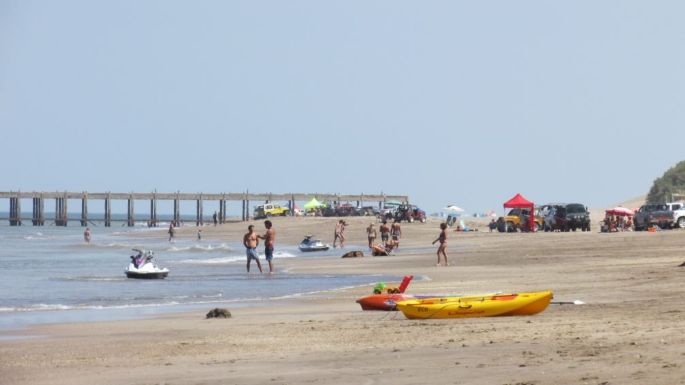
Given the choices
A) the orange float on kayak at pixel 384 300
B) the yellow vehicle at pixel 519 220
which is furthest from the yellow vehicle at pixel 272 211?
the orange float on kayak at pixel 384 300

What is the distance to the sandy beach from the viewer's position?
10.9 metres

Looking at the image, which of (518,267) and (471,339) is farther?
(518,267)

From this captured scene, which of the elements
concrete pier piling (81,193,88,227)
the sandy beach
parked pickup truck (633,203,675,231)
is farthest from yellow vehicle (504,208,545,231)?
concrete pier piling (81,193,88,227)

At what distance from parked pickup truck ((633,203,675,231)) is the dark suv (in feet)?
8.88

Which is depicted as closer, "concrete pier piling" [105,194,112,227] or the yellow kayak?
the yellow kayak

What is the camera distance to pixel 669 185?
311ft

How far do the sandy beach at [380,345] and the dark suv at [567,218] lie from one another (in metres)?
→ 35.7

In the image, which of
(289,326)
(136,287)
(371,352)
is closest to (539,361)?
(371,352)

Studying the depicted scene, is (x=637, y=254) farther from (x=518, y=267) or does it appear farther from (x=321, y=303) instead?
(x=321, y=303)

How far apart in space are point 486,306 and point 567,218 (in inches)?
1783

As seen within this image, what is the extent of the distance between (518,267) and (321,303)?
10.9m

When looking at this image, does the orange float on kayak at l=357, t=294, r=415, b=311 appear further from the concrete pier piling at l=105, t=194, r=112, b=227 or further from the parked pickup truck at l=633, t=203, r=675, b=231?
the concrete pier piling at l=105, t=194, r=112, b=227

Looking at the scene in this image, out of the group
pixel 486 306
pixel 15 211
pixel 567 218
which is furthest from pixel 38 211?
pixel 486 306

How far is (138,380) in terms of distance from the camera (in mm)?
11531
